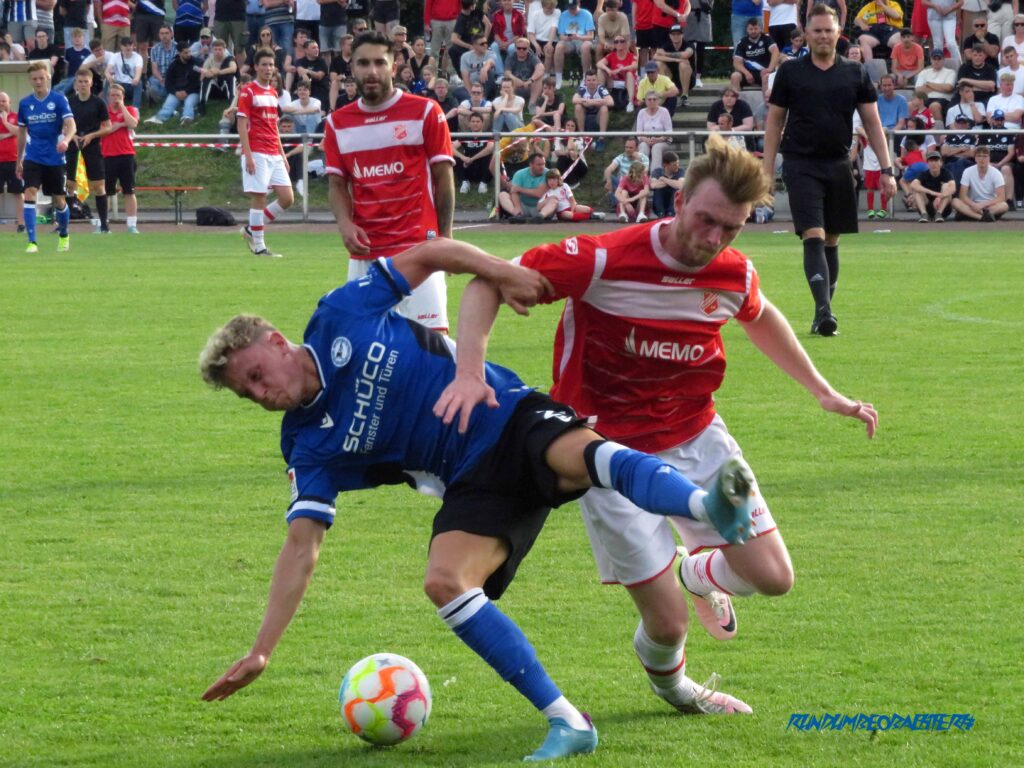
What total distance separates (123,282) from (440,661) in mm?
12507

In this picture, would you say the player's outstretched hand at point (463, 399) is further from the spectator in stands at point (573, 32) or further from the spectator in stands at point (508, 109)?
the spectator in stands at point (573, 32)

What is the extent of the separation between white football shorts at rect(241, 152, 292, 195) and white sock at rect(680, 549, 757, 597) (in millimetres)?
15367

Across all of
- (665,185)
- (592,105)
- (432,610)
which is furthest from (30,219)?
(432,610)

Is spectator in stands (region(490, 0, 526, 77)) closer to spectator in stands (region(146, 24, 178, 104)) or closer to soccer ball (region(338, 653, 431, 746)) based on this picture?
spectator in stands (region(146, 24, 178, 104))

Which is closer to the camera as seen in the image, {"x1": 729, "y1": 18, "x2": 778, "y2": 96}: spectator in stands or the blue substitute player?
the blue substitute player

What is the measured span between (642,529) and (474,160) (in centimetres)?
2174

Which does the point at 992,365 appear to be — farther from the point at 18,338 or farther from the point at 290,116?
the point at 290,116

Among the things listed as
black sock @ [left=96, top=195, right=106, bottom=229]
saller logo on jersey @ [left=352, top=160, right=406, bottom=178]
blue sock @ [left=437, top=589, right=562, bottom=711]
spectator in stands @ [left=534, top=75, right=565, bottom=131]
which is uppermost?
saller logo on jersey @ [left=352, top=160, right=406, bottom=178]

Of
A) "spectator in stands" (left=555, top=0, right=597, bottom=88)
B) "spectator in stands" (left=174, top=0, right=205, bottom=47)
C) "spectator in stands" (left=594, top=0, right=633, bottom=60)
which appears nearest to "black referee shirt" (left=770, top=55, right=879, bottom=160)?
"spectator in stands" (left=594, top=0, right=633, bottom=60)

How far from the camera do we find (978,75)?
25.1 meters

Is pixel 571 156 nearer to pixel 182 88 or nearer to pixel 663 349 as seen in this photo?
pixel 182 88

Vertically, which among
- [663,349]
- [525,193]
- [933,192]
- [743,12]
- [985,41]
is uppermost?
[743,12]

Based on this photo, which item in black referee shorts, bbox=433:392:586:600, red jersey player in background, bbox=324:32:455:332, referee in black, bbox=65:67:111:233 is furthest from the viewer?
referee in black, bbox=65:67:111:233

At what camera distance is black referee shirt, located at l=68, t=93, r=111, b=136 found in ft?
79.1
